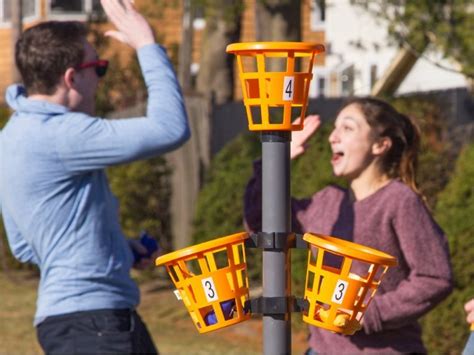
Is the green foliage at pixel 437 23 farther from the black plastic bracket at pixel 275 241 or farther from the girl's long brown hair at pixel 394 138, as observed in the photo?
Answer: the black plastic bracket at pixel 275 241

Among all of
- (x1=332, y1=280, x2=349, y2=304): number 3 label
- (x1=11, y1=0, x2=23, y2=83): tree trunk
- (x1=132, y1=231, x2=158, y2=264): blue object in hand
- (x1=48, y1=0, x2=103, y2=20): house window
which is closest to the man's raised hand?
(x1=132, y1=231, x2=158, y2=264): blue object in hand

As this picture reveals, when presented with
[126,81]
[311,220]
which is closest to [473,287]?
[311,220]

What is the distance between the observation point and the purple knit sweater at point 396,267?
184 inches

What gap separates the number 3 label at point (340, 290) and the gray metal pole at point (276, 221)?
0.13 meters

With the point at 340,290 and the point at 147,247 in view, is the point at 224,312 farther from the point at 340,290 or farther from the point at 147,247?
the point at 147,247

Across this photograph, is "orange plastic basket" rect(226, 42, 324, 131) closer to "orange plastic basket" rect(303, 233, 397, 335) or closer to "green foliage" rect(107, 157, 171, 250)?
"orange plastic basket" rect(303, 233, 397, 335)

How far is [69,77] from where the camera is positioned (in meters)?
4.70

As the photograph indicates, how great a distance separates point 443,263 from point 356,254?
164 centimetres

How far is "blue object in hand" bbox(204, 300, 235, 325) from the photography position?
3340mm

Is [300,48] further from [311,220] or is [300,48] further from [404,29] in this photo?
[404,29]

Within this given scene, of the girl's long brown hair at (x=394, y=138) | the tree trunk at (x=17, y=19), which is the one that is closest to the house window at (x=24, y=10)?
the tree trunk at (x=17, y=19)

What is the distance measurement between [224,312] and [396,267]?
62.3 inches

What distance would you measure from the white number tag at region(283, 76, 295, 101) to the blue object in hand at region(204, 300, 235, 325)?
0.52 metres

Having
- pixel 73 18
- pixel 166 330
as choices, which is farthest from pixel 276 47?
pixel 73 18
